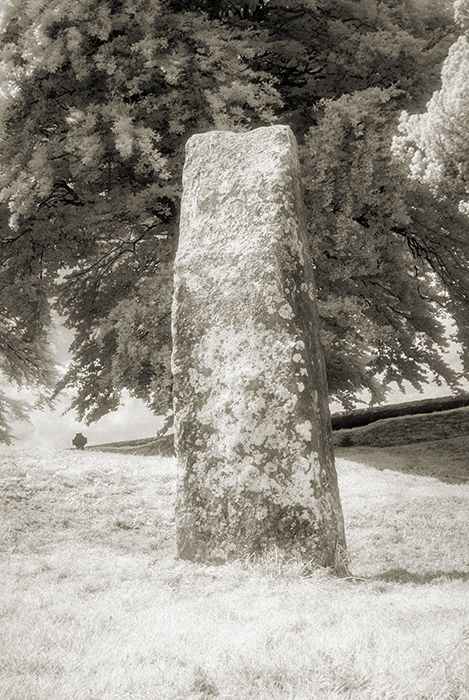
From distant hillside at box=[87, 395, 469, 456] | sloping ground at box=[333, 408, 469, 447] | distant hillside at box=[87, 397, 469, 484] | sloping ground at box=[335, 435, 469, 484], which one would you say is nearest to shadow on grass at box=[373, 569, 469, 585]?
sloping ground at box=[335, 435, 469, 484]

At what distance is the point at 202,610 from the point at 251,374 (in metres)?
2.08

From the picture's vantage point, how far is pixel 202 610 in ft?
12.0

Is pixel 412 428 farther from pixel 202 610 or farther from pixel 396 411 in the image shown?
pixel 202 610

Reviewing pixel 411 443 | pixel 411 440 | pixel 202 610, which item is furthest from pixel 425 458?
pixel 202 610

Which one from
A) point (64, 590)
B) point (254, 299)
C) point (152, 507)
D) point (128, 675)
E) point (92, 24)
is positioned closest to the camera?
point (128, 675)

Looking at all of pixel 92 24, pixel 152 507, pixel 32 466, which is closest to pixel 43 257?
pixel 92 24

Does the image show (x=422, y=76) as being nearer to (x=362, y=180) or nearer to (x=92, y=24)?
(x=362, y=180)

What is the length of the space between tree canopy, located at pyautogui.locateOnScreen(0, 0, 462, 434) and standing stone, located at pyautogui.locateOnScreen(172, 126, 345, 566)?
15.8 feet

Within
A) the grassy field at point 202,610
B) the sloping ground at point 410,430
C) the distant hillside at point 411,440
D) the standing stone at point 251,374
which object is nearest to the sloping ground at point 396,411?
the distant hillside at point 411,440

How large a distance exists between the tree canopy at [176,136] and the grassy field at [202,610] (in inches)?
178

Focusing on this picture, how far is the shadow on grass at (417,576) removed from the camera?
4.97 m

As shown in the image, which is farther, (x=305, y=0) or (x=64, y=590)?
(x=305, y=0)

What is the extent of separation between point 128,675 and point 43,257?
12.0 metres

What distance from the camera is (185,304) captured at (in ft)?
18.4
